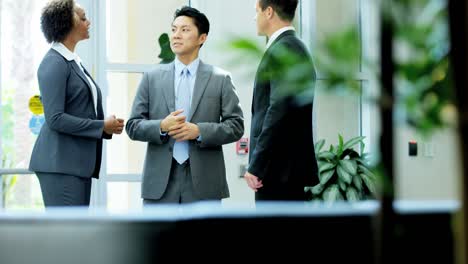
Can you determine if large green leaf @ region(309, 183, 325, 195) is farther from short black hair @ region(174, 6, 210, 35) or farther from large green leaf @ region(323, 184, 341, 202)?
short black hair @ region(174, 6, 210, 35)

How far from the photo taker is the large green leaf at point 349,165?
20.5 feet

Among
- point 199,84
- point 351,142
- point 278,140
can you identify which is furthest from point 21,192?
point 278,140

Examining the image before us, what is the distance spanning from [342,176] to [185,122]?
85.1 inches

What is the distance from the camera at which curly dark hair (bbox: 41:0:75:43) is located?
171 inches

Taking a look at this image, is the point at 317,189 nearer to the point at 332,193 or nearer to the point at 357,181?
the point at 332,193

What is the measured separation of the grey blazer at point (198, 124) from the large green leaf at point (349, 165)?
1.91 m

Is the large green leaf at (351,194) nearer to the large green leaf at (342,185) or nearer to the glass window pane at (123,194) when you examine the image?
the large green leaf at (342,185)

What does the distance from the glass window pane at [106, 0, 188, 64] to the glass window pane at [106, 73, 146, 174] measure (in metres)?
0.15

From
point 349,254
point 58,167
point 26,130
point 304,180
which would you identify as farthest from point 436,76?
point 26,130

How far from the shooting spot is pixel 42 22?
173 inches

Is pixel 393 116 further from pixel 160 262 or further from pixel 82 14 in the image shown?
pixel 82 14

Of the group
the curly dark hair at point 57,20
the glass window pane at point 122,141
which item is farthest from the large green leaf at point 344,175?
the curly dark hair at point 57,20

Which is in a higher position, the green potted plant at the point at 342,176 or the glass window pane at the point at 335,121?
the glass window pane at the point at 335,121

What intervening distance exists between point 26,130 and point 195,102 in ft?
5.95
